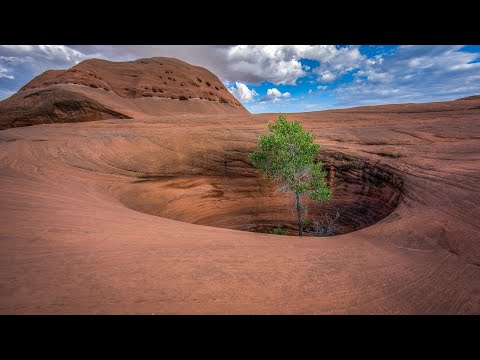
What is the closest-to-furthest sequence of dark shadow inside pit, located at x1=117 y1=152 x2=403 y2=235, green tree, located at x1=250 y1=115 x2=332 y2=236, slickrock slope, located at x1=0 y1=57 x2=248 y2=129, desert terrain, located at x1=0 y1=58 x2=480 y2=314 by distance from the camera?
desert terrain, located at x1=0 y1=58 x2=480 y2=314 → green tree, located at x1=250 y1=115 x2=332 y2=236 → dark shadow inside pit, located at x1=117 y1=152 x2=403 y2=235 → slickrock slope, located at x1=0 y1=57 x2=248 y2=129

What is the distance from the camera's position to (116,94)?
4322 cm

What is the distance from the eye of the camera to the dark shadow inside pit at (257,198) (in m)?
12.1

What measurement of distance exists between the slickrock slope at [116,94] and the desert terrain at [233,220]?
624 inches

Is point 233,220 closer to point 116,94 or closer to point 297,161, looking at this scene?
point 297,161

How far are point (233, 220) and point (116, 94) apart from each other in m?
39.1

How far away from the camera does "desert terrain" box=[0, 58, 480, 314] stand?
3.01 m

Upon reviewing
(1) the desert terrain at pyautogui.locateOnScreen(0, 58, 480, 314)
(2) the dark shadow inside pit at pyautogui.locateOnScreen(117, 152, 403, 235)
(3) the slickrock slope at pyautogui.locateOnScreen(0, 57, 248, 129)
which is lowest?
(2) the dark shadow inside pit at pyautogui.locateOnScreen(117, 152, 403, 235)

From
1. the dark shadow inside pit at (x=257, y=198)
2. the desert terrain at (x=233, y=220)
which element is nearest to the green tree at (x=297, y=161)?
the desert terrain at (x=233, y=220)

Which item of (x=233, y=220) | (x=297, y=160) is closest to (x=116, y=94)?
(x=233, y=220)

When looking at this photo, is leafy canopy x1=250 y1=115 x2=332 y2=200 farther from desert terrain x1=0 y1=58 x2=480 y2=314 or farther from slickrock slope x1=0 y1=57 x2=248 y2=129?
slickrock slope x1=0 y1=57 x2=248 y2=129

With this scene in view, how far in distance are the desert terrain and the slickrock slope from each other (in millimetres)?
15861

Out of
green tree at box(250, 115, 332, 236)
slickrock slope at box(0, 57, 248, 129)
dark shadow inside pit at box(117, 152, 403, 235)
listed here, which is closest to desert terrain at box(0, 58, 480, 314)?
dark shadow inside pit at box(117, 152, 403, 235)

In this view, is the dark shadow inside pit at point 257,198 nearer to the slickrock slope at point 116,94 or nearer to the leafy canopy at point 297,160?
the leafy canopy at point 297,160
